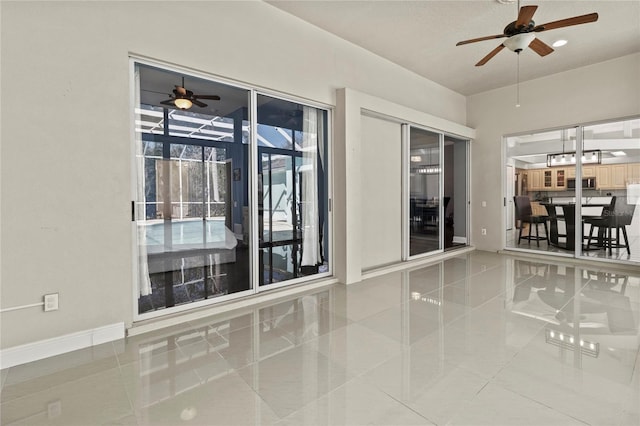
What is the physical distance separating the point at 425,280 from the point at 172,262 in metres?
3.46

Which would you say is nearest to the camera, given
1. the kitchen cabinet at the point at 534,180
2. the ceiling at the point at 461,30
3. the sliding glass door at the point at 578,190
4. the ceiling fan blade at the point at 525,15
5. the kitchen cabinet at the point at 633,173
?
the ceiling fan blade at the point at 525,15

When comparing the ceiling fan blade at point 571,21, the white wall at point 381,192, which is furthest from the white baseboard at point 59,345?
the ceiling fan blade at point 571,21

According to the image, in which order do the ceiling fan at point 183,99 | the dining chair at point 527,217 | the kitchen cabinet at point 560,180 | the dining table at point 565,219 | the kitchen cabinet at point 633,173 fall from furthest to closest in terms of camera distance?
the dining chair at point 527,217 → the kitchen cabinet at point 560,180 → the dining table at point 565,219 → the kitchen cabinet at point 633,173 → the ceiling fan at point 183,99

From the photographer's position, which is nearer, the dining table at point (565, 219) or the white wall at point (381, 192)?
the white wall at point (381, 192)

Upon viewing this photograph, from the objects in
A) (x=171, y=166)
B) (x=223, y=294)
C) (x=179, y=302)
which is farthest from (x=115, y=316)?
(x=171, y=166)

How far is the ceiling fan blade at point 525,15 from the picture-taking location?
9.60 ft

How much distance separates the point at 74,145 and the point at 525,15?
14.1 ft

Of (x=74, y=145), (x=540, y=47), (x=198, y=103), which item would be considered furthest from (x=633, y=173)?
(x=74, y=145)

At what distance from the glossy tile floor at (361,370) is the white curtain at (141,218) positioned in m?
0.53

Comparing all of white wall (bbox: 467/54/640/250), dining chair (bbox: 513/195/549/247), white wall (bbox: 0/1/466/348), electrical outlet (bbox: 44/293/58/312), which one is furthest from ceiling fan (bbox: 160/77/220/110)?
dining chair (bbox: 513/195/549/247)

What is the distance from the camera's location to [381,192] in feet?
17.3

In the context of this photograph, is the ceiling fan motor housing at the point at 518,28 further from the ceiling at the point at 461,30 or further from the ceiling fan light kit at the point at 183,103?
the ceiling fan light kit at the point at 183,103

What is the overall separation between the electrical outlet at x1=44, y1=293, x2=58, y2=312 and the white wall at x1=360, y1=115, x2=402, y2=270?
377 centimetres

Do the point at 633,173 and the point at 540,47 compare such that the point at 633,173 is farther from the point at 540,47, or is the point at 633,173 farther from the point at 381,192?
the point at 381,192
